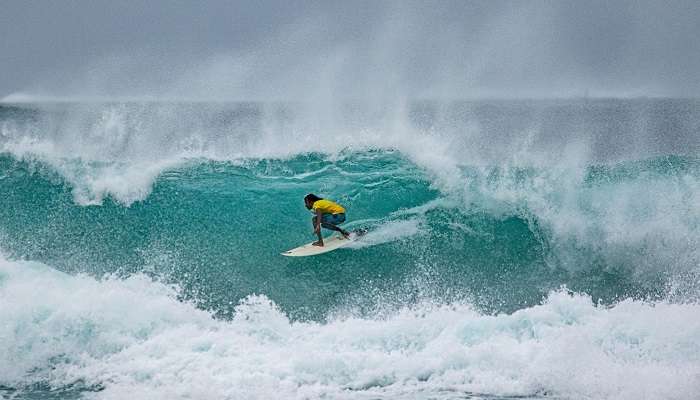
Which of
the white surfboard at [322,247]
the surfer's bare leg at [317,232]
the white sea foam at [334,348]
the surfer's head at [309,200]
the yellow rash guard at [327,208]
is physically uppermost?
the surfer's head at [309,200]

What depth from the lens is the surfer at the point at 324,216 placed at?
10.2 m

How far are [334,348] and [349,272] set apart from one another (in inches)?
81.5

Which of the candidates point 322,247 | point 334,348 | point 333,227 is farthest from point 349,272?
point 334,348

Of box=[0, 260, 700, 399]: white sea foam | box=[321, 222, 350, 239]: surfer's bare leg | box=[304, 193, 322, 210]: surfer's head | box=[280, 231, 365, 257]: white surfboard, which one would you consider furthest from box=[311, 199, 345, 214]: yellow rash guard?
box=[0, 260, 700, 399]: white sea foam

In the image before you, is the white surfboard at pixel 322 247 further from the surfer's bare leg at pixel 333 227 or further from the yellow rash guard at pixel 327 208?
the yellow rash guard at pixel 327 208

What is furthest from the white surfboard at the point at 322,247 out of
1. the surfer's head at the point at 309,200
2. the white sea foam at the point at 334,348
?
the white sea foam at the point at 334,348

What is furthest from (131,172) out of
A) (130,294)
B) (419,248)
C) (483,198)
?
(483,198)

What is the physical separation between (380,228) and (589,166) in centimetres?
417

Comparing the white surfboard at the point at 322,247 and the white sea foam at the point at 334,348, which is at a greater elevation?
the white surfboard at the point at 322,247

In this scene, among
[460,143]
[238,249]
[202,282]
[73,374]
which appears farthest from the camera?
[460,143]

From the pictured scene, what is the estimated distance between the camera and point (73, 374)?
26.0ft

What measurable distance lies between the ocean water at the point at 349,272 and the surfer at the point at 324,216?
41 centimetres

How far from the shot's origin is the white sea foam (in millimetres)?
7371

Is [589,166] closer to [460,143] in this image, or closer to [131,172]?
[460,143]
